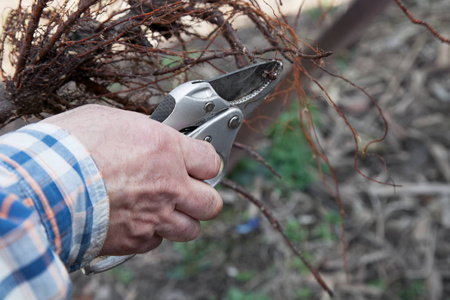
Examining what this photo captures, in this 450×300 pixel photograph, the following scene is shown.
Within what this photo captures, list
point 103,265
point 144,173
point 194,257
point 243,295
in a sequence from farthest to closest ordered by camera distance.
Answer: point 194,257 → point 243,295 → point 103,265 → point 144,173

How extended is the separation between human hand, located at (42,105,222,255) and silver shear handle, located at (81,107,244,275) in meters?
0.06

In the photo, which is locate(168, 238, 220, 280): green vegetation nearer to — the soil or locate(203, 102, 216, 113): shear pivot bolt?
the soil

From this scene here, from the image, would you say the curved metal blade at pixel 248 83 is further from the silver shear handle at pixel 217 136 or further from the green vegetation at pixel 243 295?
the green vegetation at pixel 243 295

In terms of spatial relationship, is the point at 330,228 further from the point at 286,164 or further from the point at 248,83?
the point at 248,83

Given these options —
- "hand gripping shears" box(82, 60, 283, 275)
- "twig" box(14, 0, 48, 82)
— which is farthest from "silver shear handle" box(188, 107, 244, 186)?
"twig" box(14, 0, 48, 82)

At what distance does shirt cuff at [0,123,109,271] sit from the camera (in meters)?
0.74

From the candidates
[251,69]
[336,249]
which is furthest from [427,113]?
[251,69]

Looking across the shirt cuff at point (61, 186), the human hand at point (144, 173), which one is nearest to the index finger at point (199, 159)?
the human hand at point (144, 173)

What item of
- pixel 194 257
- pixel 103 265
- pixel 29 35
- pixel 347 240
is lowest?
pixel 347 240

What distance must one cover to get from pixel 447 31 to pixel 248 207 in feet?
7.09

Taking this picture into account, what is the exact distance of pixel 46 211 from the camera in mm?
740

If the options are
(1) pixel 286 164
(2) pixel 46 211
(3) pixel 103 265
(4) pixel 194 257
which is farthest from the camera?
(1) pixel 286 164

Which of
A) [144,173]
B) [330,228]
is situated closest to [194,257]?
[330,228]

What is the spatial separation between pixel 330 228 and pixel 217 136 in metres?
1.57
